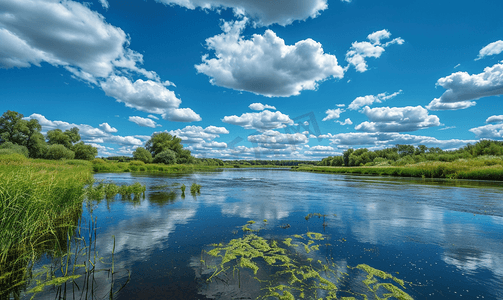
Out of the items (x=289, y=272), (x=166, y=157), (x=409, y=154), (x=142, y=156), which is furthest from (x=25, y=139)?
(x=409, y=154)

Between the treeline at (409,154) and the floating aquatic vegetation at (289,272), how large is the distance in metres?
59.1

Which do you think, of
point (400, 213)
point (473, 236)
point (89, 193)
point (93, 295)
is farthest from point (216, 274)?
point (89, 193)

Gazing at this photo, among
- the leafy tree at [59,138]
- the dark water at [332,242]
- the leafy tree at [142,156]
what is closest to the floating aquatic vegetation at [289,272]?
the dark water at [332,242]

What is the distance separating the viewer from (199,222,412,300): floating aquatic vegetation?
3.83 metres

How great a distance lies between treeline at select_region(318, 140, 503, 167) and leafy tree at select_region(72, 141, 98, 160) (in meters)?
95.0

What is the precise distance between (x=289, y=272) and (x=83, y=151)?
77.6 meters

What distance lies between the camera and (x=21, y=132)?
145 ft

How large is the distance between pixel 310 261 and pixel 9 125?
66579mm

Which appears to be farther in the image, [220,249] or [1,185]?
[220,249]

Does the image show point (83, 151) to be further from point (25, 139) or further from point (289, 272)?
point (289, 272)

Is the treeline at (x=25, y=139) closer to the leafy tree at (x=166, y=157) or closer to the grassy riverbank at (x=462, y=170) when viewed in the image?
the leafy tree at (x=166, y=157)

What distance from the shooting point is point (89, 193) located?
502 inches

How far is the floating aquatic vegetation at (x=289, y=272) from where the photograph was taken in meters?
3.83

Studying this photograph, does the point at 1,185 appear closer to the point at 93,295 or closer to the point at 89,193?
the point at 93,295
